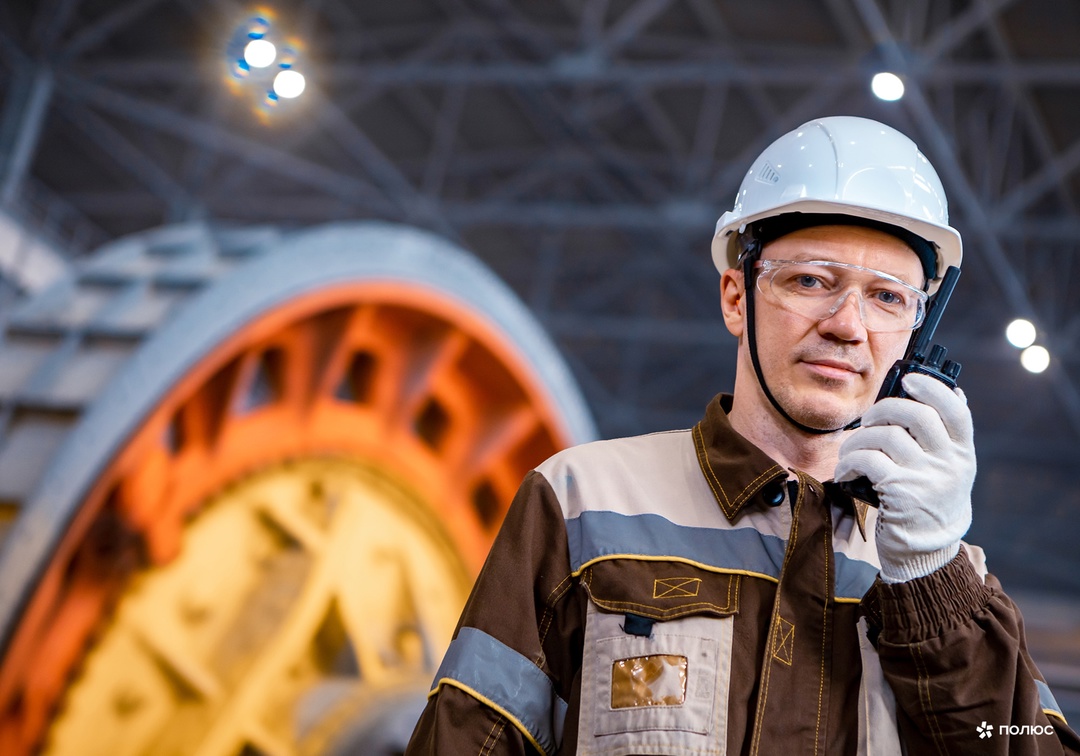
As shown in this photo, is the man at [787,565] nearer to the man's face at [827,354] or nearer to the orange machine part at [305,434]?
the man's face at [827,354]

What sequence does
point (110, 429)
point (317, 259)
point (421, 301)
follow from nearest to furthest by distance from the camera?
point (110, 429), point (317, 259), point (421, 301)

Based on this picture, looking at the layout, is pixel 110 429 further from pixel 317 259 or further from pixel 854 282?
pixel 854 282

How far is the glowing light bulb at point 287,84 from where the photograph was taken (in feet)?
9.96

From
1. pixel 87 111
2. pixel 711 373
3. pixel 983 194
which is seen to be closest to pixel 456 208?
pixel 87 111

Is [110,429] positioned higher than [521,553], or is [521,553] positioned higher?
[110,429]

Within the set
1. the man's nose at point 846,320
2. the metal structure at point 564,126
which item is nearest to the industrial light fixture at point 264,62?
the man's nose at point 846,320

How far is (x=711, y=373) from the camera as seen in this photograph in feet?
62.6

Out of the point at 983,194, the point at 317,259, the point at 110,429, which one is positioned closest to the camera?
the point at 110,429

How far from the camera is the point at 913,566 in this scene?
5.32 ft

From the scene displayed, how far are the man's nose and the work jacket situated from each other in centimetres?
24

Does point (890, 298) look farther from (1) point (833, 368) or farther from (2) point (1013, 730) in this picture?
(2) point (1013, 730)

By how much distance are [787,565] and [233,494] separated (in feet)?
5.43

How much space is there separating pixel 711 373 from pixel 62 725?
56.1 feet

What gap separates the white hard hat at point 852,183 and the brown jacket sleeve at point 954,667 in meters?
0.66
